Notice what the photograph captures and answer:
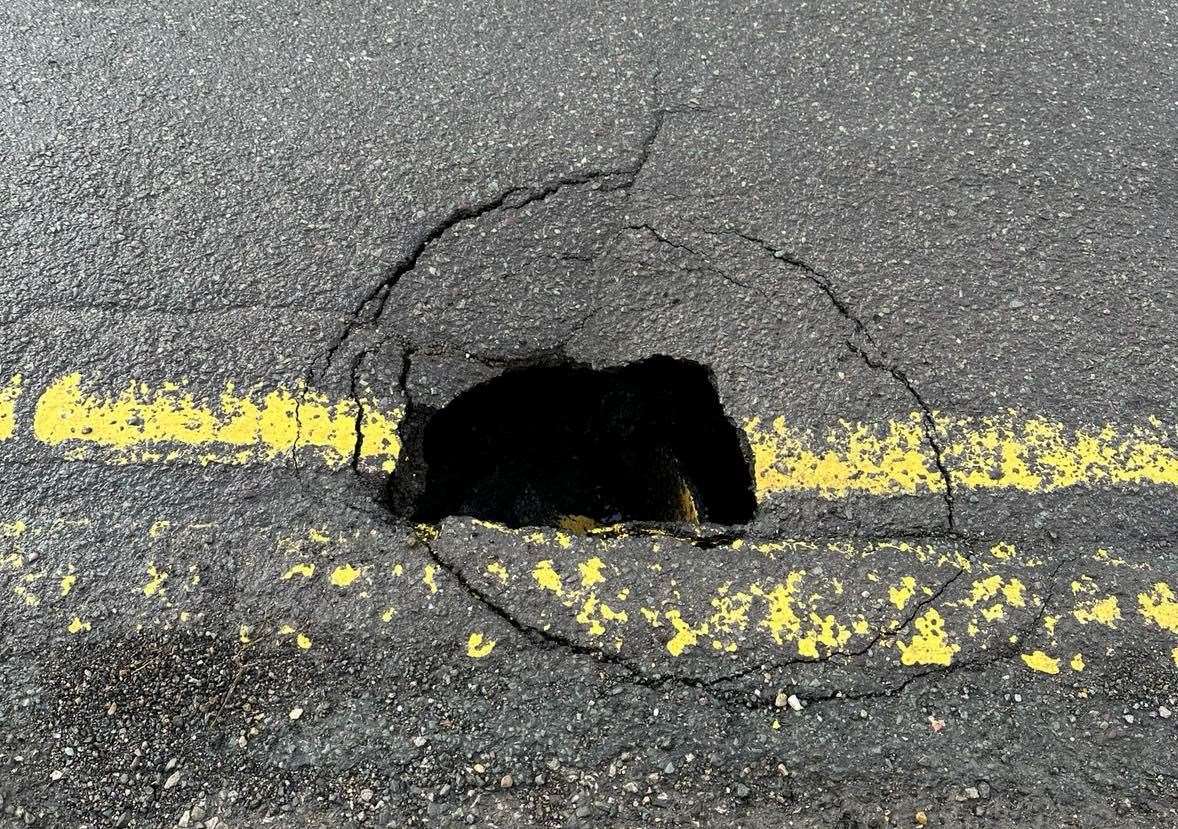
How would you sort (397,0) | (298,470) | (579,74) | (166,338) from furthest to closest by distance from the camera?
(397,0), (579,74), (166,338), (298,470)

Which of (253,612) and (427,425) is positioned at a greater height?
(427,425)

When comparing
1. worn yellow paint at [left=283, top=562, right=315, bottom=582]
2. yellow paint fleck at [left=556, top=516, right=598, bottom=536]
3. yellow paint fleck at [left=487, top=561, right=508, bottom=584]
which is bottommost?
yellow paint fleck at [left=556, top=516, right=598, bottom=536]

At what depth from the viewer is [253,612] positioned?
1891 millimetres

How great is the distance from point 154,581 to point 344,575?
0.44 meters

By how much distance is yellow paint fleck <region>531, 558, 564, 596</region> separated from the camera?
1.93 meters

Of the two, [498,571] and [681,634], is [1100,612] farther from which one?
[498,571]

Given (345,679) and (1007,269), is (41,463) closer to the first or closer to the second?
(345,679)

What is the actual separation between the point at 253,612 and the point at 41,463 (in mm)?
726

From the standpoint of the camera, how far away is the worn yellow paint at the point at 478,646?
1.84m

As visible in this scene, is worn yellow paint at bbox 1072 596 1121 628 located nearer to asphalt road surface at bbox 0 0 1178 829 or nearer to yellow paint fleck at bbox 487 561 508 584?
asphalt road surface at bbox 0 0 1178 829

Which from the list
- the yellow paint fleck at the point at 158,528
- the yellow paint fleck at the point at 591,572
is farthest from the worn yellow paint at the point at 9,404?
the yellow paint fleck at the point at 591,572

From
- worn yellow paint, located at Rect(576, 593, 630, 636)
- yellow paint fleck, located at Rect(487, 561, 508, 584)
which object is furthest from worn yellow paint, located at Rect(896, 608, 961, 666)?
yellow paint fleck, located at Rect(487, 561, 508, 584)

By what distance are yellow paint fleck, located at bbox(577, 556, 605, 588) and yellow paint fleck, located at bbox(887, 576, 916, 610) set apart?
0.69 m

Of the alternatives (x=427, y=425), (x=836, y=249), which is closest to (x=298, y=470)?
(x=427, y=425)
